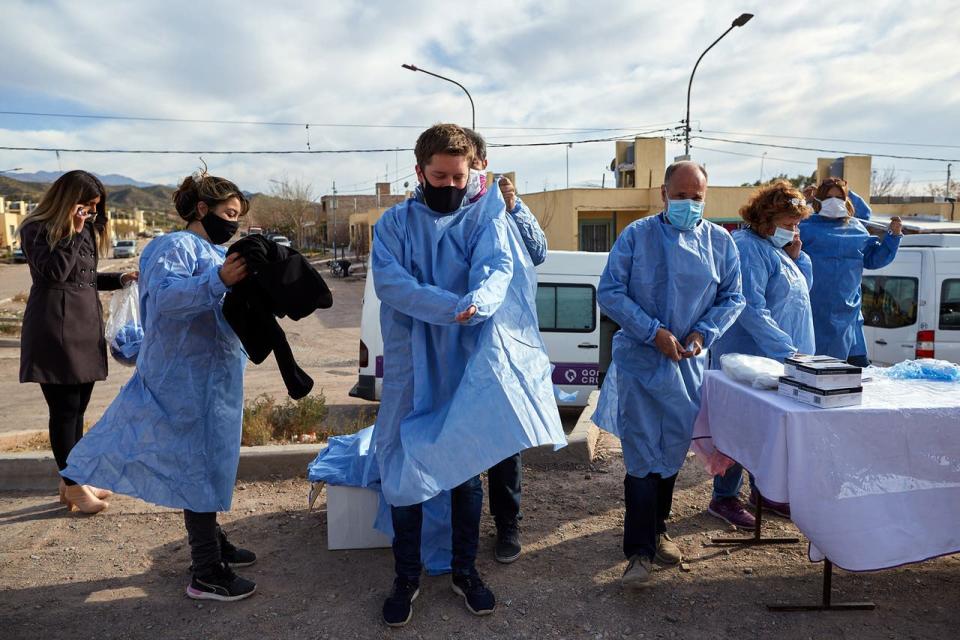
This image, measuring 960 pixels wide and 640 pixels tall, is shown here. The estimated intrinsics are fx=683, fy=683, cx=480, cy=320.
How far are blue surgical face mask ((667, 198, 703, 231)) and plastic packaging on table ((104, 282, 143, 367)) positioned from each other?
2756 mm

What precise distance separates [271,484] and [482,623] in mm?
2083

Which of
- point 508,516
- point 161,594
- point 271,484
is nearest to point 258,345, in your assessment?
point 161,594

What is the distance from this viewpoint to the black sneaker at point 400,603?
9.36 feet

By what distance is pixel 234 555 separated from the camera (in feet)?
11.2

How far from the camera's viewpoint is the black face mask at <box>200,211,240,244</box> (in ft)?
9.93

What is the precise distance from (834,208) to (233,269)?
3756 mm

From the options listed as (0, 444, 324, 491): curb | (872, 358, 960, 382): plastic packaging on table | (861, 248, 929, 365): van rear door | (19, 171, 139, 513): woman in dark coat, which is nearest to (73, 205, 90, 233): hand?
(19, 171, 139, 513): woman in dark coat

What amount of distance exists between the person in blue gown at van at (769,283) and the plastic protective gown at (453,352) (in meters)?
1.32

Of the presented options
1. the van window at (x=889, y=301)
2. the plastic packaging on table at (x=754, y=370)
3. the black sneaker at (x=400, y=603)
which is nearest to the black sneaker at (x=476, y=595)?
the black sneaker at (x=400, y=603)

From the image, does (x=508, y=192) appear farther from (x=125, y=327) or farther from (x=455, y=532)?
(x=125, y=327)

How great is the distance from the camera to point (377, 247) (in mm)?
2898

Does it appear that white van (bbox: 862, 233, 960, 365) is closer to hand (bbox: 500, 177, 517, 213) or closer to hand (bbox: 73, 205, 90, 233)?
hand (bbox: 500, 177, 517, 213)

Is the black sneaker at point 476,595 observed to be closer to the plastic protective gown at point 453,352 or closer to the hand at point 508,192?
the plastic protective gown at point 453,352

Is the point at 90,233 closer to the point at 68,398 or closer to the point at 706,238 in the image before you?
the point at 68,398
